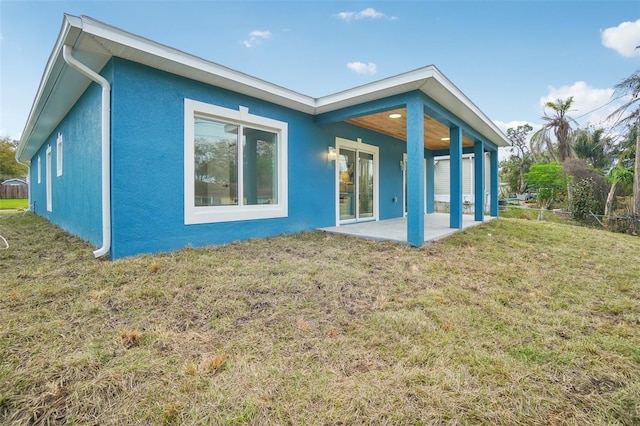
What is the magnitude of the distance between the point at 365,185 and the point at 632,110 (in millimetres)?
10779

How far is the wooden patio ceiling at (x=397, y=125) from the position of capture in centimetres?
684

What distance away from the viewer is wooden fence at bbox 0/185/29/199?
2605cm

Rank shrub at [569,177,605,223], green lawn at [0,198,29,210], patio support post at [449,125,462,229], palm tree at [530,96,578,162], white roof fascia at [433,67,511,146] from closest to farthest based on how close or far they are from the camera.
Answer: white roof fascia at [433,67,511,146] < patio support post at [449,125,462,229] < shrub at [569,177,605,223] < green lawn at [0,198,29,210] < palm tree at [530,96,578,162]

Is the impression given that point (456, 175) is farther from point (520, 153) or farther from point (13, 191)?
point (13, 191)

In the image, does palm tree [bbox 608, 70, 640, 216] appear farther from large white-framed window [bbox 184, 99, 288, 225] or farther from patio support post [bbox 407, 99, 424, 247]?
large white-framed window [bbox 184, 99, 288, 225]

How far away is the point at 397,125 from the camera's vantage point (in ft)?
25.4

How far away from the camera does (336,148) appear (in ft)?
23.7

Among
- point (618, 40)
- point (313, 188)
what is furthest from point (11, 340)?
point (618, 40)

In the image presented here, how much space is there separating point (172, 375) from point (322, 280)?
1.90 m

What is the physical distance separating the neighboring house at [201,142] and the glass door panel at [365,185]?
0.65ft

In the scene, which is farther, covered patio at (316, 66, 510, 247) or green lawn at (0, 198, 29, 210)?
green lawn at (0, 198, 29, 210)

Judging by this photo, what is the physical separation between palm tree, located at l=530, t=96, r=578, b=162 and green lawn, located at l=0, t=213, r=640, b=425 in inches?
774

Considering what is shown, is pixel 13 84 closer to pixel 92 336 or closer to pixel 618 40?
pixel 92 336

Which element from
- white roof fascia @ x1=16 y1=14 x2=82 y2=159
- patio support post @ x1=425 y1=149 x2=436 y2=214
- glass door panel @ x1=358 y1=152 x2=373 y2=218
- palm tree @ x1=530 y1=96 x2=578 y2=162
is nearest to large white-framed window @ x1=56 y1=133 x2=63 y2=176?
white roof fascia @ x1=16 y1=14 x2=82 y2=159
